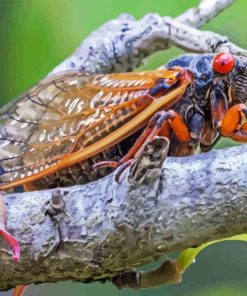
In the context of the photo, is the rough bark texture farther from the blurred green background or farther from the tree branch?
the blurred green background

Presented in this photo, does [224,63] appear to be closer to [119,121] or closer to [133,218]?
[119,121]

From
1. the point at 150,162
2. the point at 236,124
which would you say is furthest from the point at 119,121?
the point at 150,162

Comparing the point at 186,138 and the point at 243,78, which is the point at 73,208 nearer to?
the point at 186,138

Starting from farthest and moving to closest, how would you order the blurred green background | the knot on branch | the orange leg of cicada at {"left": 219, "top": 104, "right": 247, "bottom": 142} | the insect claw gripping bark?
the blurred green background < the orange leg of cicada at {"left": 219, "top": 104, "right": 247, "bottom": 142} < the insect claw gripping bark < the knot on branch

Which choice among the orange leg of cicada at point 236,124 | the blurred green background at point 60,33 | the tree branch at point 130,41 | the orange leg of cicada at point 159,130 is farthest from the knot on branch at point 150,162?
the blurred green background at point 60,33

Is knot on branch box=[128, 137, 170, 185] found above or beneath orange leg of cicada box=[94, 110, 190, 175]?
above

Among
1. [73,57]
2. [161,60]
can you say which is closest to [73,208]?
[73,57]

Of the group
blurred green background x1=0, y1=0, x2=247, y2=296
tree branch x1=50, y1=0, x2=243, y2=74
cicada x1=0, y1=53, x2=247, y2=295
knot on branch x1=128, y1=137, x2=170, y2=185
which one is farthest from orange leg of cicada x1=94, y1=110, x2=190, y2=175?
blurred green background x1=0, y1=0, x2=247, y2=296

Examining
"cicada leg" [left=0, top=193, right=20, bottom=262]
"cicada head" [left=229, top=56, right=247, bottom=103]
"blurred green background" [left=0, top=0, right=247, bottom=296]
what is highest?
"cicada head" [left=229, top=56, right=247, bottom=103]
